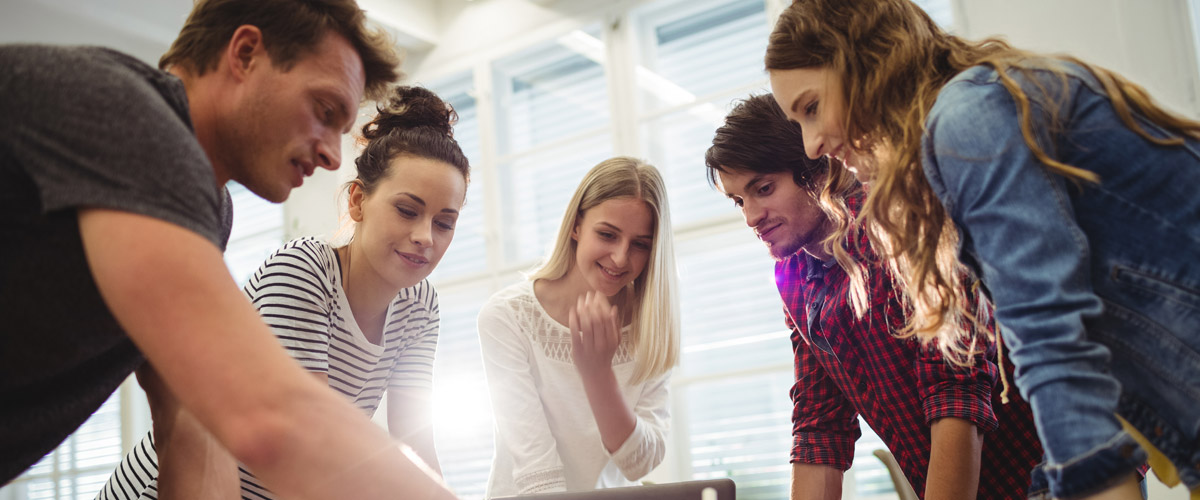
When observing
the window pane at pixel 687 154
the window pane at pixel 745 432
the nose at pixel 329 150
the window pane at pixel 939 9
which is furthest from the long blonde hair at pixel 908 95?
the window pane at pixel 687 154

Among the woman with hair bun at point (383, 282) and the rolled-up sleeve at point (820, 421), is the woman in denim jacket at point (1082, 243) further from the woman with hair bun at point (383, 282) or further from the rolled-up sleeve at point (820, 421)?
the woman with hair bun at point (383, 282)

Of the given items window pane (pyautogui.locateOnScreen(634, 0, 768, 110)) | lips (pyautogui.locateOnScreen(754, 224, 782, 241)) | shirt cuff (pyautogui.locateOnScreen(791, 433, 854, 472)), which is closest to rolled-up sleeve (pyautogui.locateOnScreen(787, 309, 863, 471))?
shirt cuff (pyautogui.locateOnScreen(791, 433, 854, 472))

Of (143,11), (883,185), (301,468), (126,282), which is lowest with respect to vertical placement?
(301,468)

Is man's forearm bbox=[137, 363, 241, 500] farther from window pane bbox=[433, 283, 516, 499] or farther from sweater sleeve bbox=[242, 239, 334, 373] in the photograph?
window pane bbox=[433, 283, 516, 499]

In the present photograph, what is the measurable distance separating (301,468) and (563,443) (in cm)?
147

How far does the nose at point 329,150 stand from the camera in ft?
3.16

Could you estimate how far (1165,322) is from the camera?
2.67ft

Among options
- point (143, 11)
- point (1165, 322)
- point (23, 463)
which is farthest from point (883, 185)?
point (143, 11)

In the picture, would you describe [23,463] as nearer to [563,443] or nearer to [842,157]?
[842,157]

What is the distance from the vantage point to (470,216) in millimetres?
5105

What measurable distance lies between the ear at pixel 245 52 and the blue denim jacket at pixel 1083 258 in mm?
722

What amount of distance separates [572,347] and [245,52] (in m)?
1.16

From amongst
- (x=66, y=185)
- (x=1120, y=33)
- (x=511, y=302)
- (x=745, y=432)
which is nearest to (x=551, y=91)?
(x=745, y=432)

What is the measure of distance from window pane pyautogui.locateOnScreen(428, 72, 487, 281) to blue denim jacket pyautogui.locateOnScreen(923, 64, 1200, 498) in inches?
166
